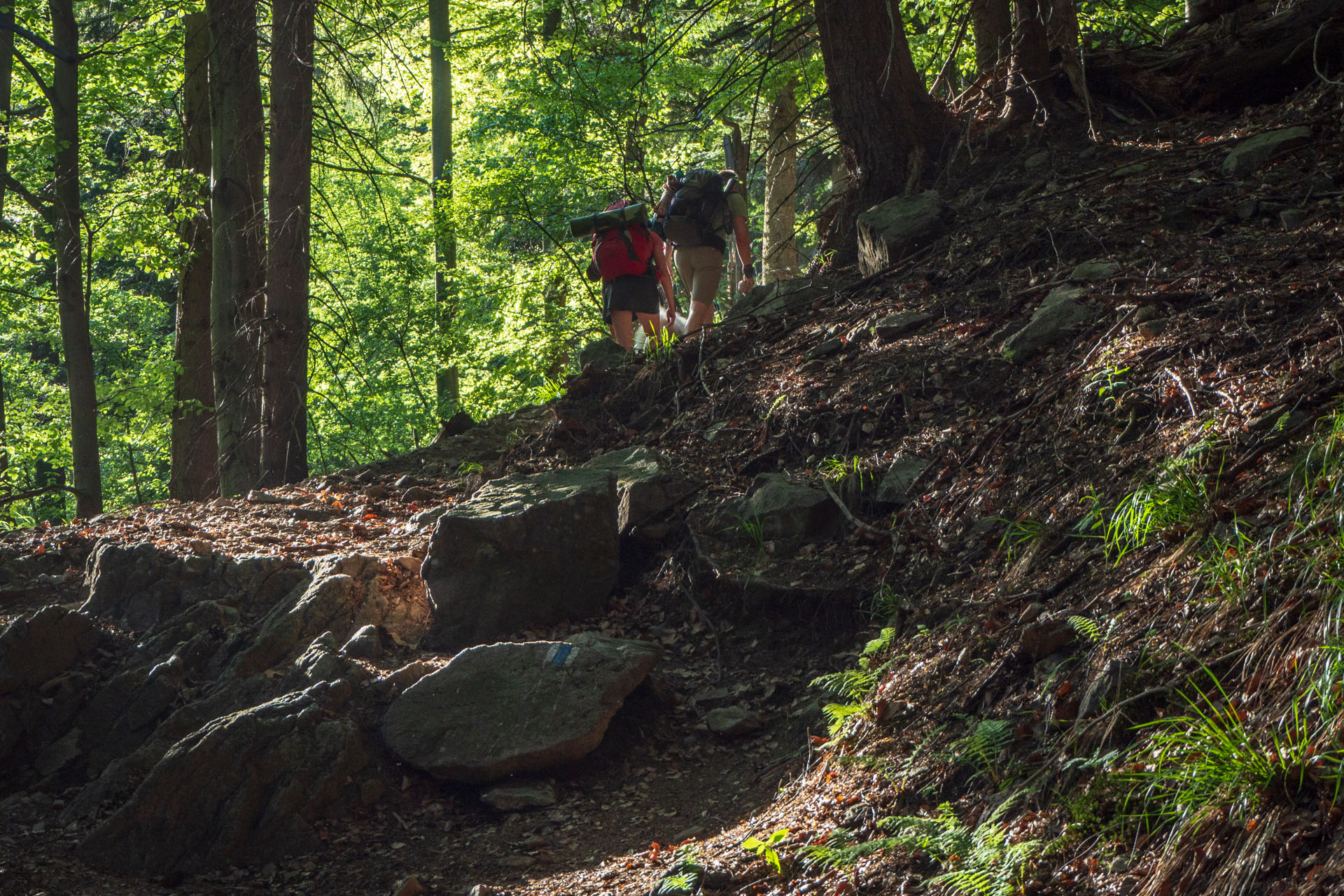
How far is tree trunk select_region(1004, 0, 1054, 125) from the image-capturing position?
323 inches

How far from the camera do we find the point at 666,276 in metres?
9.27

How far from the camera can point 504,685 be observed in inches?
181

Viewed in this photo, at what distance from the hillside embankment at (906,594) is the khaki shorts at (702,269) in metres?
1.13

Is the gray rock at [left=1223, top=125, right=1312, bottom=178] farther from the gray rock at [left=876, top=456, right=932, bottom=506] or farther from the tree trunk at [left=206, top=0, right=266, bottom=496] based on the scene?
the tree trunk at [left=206, top=0, right=266, bottom=496]

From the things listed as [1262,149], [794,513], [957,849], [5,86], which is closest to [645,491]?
[794,513]

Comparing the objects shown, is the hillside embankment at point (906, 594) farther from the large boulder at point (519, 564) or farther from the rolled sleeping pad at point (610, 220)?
the rolled sleeping pad at point (610, 220)

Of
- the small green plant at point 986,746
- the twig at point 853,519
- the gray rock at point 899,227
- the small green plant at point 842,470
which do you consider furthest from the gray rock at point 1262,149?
the small green plant at point 986,746

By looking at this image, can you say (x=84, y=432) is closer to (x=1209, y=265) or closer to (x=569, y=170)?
(x=569, y=170)

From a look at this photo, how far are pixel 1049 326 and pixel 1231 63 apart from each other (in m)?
3.77

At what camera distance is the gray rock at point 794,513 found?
535cm

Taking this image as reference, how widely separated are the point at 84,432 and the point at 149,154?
6853 mm

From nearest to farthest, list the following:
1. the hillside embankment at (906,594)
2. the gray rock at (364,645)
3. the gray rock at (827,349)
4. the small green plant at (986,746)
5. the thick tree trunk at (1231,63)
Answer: the hillside embankment at (906,594), the small green plant at (986,746), the gray rock at (364,645), the gray rock at (827,349), the thick tree trunk at (1231,63)

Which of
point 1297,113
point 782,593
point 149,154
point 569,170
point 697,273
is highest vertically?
point 149,154

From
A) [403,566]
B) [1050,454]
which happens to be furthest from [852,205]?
[403,566]
